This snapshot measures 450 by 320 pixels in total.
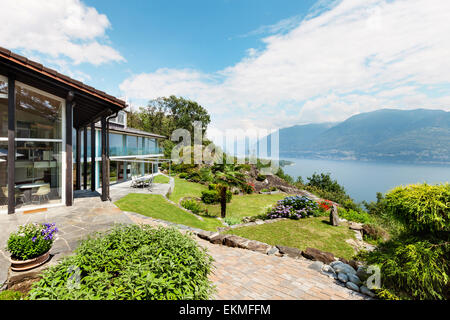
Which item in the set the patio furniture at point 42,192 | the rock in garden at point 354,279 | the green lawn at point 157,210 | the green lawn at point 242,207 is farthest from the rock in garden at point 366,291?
the patio furniture at point 42,192

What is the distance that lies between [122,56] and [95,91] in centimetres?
2273

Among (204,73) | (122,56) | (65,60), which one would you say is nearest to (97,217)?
(65,60)

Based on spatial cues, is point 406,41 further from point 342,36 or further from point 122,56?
point 122,56

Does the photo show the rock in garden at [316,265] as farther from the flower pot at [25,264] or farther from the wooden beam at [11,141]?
the wooden beam at [11,141]

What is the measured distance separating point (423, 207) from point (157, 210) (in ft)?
A: 31.7

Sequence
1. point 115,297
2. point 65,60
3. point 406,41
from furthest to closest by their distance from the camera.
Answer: point 65,60, point 406,41, point 115,297

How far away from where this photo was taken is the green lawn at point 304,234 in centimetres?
746

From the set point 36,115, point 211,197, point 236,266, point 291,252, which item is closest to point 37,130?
point 36,115

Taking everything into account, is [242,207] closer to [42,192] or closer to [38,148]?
[42,192]

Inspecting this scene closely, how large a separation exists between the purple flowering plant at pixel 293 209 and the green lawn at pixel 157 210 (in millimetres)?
3461

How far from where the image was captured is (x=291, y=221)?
420 inches

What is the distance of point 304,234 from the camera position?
8.70m

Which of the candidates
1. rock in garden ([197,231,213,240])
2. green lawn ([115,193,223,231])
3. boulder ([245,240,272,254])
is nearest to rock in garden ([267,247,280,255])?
boulder ([245,240,272,254])

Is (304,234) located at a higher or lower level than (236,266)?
lower
